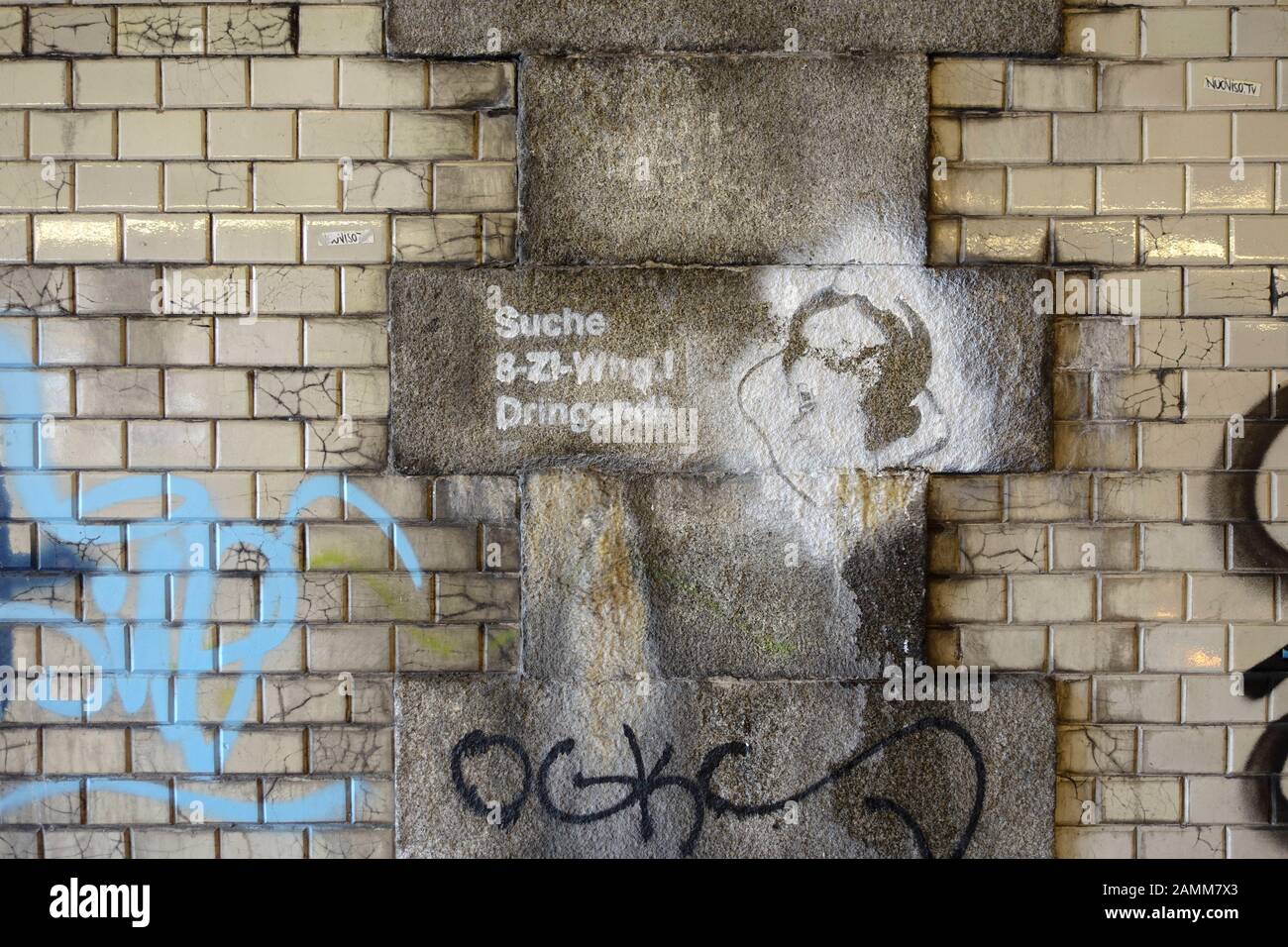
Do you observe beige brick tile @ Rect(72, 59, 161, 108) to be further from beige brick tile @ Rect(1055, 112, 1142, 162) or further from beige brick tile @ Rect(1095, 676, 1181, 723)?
beige brick tile @ Rect(1095, 676, 1181, 723)

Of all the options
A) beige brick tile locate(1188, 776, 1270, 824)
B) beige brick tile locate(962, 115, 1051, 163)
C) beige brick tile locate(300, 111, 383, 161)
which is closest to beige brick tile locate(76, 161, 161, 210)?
beige brick tile locate(300, 111, 383, 161)

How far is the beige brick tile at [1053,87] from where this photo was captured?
268cm

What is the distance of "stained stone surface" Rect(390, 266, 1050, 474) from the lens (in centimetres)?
262

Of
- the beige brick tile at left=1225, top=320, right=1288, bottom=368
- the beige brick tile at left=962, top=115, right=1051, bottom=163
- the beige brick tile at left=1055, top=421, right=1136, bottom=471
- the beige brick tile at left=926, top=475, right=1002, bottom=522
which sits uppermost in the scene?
the beige brick tile at left=962, top=115, right=1051, bottom=163

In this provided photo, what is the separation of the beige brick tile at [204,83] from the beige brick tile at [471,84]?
0.62 meters

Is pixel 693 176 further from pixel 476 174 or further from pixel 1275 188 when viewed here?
pixel 1275 188

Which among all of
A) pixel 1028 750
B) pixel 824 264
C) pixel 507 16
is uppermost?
pixel 507 16

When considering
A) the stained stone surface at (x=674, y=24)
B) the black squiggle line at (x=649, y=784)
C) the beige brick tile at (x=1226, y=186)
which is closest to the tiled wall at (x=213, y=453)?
the black squiggle line at (x=649, y=784)

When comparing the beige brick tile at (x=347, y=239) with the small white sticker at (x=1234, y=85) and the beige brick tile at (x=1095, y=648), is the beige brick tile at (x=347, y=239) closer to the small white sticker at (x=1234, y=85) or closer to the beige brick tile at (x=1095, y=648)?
the beige brick tile at (x=1095, y=648)

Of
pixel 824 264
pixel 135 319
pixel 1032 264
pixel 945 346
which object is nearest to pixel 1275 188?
pixel 1032 264

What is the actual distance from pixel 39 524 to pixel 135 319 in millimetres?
739

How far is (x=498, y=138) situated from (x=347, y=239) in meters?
0.59

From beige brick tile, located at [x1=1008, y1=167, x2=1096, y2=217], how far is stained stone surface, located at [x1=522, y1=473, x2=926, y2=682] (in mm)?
971

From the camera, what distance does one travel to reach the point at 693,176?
263cm
